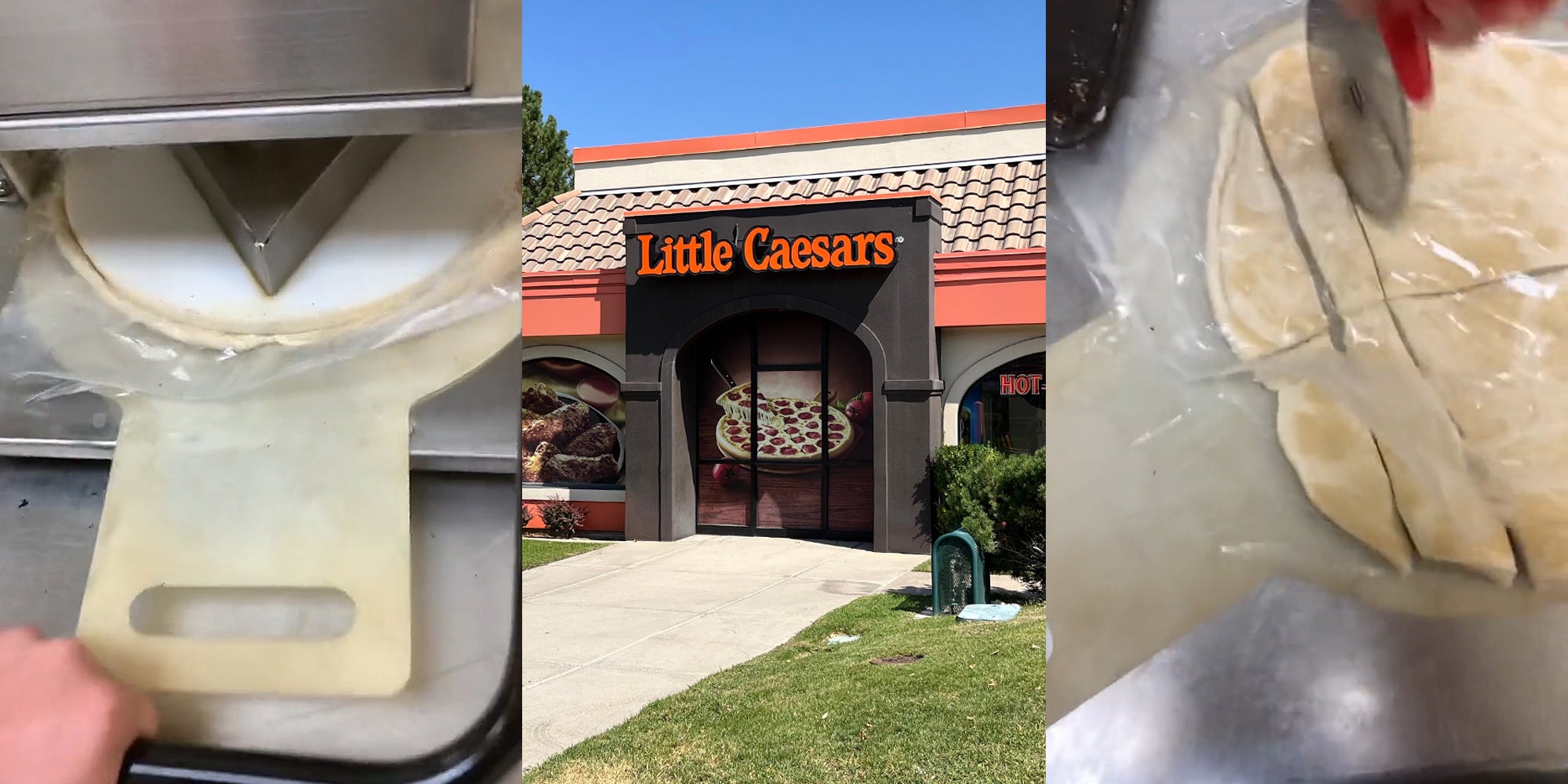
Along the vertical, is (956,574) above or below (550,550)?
above

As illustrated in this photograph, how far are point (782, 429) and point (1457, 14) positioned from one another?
11767 mm

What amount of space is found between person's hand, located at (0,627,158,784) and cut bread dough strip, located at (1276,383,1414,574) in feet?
10.2

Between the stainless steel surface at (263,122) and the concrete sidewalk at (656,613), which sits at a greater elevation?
the stainless steel surface at (263,122)

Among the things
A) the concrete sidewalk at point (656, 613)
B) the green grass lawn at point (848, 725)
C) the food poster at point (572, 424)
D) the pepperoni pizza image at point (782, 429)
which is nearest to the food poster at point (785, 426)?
the pepperoni pizza image at point (782, 429)

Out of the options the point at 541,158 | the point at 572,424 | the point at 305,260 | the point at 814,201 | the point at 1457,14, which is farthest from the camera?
the point at 541,158

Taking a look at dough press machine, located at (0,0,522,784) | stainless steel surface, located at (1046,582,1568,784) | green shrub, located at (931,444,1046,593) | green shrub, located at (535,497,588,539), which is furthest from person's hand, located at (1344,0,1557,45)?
green shrub, located at (535,497,588,539)

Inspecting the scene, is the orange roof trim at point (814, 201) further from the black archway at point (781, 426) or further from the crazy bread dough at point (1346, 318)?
the crazy bread dough at point (1346, 318)

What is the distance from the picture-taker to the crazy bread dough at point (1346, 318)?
2281mm

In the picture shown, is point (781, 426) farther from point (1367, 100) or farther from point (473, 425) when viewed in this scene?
point (1367, 100)

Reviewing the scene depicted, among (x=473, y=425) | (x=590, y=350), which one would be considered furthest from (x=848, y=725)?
(x=590, y=350)

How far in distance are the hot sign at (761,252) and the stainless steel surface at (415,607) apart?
33.3 ft

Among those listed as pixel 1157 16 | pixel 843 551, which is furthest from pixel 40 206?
pixel 843 551

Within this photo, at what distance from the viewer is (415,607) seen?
2.64m

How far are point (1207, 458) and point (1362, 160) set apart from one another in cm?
76
